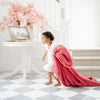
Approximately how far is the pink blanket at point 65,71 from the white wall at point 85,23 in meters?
1.94

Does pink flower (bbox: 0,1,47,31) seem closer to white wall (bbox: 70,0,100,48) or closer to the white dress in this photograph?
the white dress

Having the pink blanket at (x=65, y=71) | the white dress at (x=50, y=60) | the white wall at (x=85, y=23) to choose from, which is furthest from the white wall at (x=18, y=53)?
the pink blanket at (x=65, y=71)

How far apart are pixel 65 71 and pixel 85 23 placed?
7.51 ft

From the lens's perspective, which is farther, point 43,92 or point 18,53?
point 18,53

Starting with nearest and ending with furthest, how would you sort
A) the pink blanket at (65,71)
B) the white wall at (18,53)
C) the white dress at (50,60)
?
the pink blanket at (65,71) < the white dress at (50,60) < the white wall at (18,53)

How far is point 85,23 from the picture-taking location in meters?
4.43

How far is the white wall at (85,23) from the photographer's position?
4.39 m

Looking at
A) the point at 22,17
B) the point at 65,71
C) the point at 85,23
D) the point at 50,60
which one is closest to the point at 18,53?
the point at 22,17

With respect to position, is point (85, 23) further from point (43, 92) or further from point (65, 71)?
point (43, 92)

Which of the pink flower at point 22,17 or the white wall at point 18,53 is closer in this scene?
the pink flower at point 22,17

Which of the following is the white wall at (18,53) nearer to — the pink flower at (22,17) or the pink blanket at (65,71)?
the pink flower at (22,17)

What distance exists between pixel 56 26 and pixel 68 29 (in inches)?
10.2

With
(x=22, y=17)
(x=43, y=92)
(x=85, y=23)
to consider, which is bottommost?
(x=43, y=92)

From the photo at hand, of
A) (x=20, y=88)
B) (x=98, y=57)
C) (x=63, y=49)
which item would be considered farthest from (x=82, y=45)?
(x=20, y=88)
